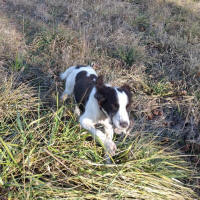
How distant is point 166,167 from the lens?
2.99 m

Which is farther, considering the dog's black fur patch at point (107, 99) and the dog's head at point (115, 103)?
the dog's black fur patch at point (107, 99)

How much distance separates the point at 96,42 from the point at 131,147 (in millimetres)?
3514

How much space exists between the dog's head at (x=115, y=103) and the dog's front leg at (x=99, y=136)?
0.32 metres

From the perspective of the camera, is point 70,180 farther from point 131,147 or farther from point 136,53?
point 136,53

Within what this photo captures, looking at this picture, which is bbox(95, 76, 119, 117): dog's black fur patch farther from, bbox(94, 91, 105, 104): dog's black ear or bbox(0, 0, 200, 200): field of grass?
bbox(0, 0, 200, 200): field of grass

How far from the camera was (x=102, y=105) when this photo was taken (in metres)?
3.09

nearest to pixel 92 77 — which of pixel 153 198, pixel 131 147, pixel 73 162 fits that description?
pixel 131 147

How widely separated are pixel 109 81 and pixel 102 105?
→ 1.65m

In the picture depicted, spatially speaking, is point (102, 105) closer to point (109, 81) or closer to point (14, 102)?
point (14, 102)

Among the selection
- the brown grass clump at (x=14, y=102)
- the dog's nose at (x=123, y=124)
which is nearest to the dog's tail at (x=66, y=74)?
the brown grass clump at (x=14, y=102)

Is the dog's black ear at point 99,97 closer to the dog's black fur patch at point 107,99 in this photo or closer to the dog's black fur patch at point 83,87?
the dog's black fur patch at point 107,99

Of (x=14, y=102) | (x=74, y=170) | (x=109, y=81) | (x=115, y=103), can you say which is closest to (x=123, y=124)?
(x=115, y=103)

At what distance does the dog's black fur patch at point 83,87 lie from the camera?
3.75m

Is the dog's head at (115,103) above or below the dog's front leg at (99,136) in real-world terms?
above
